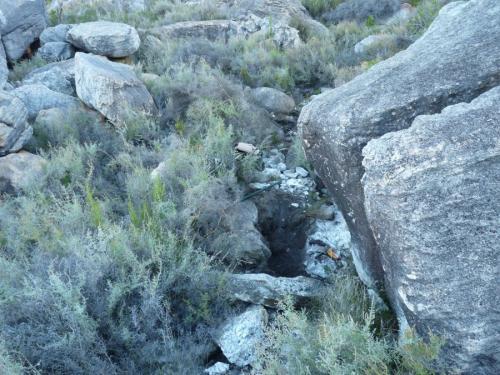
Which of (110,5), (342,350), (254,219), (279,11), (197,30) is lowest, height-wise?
(279,11)

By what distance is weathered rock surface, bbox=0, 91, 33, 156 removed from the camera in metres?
5.13

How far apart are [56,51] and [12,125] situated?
150 inches

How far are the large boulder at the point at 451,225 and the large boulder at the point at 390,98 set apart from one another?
451 millimetres

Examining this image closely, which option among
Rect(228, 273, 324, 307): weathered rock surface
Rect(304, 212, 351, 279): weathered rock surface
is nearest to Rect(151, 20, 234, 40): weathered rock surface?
Rect(304, 212, 351, 279): weathered rock surface

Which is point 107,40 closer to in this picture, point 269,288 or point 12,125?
point 12,125

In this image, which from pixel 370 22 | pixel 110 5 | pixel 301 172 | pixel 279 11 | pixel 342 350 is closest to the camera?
pixel 342 350

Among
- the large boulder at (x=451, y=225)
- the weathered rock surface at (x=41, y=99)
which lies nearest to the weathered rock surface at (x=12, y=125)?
the weathered rock surface at (x=41, y=99)

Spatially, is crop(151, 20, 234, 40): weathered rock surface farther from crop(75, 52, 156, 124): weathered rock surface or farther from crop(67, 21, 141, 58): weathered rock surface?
crop(75, 52, 156, 124): weathered rock surface

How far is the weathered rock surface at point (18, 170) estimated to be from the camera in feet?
15.6

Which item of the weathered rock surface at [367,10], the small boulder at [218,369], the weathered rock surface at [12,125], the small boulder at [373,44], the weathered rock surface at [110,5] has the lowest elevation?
the weathered rock surface at [367,10]

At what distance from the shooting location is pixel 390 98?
3.00 m

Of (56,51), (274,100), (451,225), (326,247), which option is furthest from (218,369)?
(56,51)

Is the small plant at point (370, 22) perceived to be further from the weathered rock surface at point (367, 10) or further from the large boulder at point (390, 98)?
the large boulder at point (390, 98)

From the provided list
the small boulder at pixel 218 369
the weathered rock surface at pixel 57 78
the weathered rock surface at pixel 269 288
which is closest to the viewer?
the small boulder at pixel 218 369
